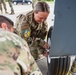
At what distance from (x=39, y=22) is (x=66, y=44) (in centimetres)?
99

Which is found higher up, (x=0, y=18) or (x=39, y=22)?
(x=0, y=18)

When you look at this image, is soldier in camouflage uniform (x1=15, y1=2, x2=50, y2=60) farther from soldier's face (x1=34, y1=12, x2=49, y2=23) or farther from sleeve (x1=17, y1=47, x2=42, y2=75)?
sleeve (x1=17, y1=47, x2=42, y2=75)

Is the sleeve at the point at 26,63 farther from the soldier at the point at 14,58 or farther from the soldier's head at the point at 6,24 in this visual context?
the soldier's head at the point at 6,24

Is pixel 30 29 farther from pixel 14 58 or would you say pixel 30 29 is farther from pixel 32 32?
pixel 14 58

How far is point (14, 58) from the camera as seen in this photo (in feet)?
3.56

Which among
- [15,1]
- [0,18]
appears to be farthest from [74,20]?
[15,1]

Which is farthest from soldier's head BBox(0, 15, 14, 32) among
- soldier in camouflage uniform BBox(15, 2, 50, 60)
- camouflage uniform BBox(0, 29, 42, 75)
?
soldier in camouflage uniform BBox(15, 2, 50, 60)

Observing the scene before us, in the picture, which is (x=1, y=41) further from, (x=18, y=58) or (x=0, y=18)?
(x=0, y=18)

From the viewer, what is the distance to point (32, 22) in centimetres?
259

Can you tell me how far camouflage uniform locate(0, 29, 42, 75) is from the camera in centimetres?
98

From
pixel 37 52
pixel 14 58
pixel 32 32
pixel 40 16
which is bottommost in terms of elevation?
pixel 37 52

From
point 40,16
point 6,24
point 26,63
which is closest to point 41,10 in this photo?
point 40,16

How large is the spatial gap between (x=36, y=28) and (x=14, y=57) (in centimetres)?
160

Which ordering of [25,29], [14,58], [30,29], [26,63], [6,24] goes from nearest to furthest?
[14,58] < [26,63] < [6,24] < [25,29] < [30,29]
